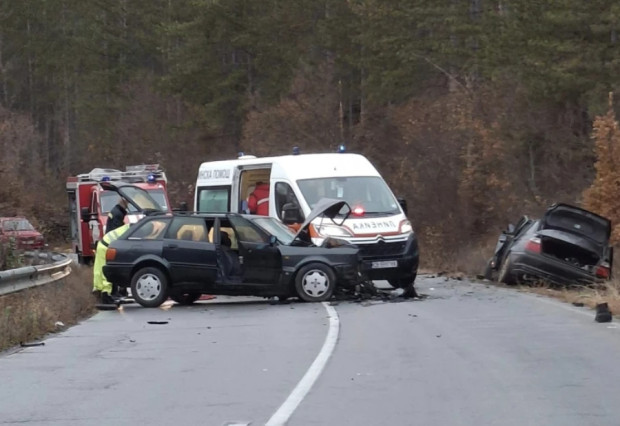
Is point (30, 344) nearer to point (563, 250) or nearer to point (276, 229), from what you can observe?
point (276, 229)

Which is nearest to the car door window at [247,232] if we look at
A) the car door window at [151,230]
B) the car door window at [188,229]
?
the car door window at [188,229]

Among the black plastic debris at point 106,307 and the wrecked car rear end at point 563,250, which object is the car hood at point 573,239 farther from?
the black plastic debris at point 106,307

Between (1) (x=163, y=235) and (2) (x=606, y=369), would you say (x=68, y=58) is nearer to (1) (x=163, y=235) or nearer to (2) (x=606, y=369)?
(1) (x=163, y=235)

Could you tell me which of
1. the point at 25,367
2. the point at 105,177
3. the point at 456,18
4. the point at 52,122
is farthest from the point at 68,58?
the point at 25,367

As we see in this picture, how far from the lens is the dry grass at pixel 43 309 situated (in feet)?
46.0

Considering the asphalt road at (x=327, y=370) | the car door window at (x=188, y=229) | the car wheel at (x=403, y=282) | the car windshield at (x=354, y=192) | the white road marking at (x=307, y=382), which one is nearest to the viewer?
the white road marking at (x=307, y=382)

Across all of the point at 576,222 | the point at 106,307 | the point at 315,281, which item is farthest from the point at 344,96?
the point at 106,307

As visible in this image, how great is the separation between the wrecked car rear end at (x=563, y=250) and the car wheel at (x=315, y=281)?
3693 mm

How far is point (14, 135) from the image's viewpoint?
5297 cm

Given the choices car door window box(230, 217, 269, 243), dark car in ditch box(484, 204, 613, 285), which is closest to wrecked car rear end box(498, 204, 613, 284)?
dark car in ditch box(484, 204, 613, 285)

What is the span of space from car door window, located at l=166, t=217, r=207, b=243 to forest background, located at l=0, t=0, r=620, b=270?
956 centimetres

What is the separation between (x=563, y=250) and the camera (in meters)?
20.0

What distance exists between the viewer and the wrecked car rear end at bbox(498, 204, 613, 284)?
19594 mm

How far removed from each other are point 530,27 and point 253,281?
1832cm
